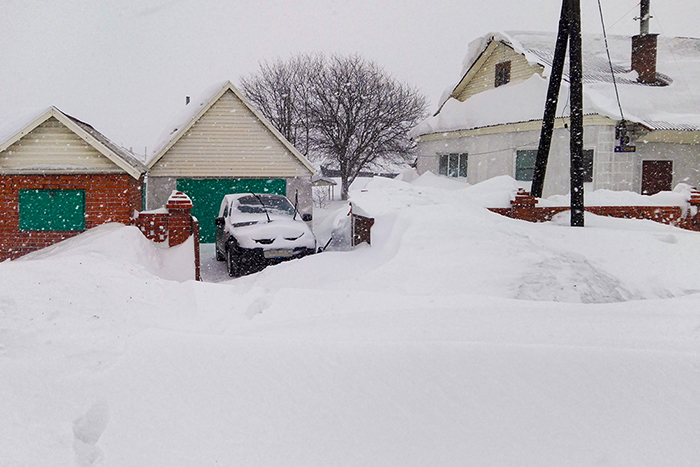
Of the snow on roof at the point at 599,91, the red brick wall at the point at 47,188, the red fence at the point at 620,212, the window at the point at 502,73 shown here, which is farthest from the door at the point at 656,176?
the red brick wall at the point at 47,188

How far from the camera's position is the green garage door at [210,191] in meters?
18.0

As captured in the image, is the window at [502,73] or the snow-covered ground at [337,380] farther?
the window at [502,73]

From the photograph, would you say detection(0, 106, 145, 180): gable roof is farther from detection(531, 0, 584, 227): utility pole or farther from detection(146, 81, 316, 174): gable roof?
detection(531, 0, 584, 227): utility pole

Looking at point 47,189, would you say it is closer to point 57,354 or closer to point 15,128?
point 15,128

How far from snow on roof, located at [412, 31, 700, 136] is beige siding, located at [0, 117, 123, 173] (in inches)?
565

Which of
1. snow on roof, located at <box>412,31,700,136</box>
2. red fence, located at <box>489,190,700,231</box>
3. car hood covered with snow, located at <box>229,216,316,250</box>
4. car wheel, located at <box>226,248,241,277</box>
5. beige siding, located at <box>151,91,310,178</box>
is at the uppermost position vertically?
snow on roof, located at <box>412,31,700,136</box>

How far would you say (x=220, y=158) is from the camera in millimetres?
17953

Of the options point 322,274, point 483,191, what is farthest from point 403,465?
point 483,191

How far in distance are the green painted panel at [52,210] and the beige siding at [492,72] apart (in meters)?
16.2

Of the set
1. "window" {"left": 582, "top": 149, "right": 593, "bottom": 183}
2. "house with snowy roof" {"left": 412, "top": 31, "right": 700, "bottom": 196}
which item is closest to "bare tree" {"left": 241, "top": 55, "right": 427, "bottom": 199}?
"house with snowy roof" {"left": 412, "top": 31, "right": 700, "bottom": 196}

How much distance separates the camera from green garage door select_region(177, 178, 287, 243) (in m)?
Answer: 18.0

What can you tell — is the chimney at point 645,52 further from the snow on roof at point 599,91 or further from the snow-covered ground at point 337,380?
the snow-covered ground at point 337,380

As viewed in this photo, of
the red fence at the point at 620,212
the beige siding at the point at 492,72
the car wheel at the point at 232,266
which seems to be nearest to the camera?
the car wheel at the point at 232,266

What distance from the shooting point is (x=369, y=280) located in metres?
6.56
